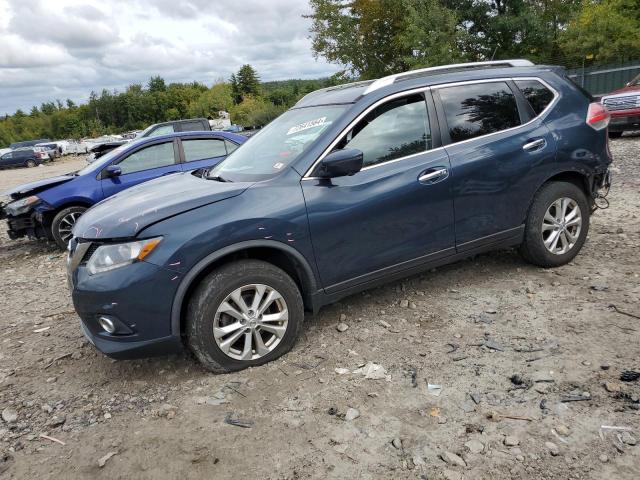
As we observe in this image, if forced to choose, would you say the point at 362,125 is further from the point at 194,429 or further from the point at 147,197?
the point at 194,429

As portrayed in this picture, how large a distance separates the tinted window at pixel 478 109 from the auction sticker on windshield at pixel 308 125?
101 centimetres

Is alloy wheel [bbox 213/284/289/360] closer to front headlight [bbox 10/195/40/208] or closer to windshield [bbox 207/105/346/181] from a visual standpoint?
windshield [bbox 207/105/346/181]

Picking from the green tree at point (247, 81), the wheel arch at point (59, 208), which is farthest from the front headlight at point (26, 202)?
the green tree at point (247, 81)

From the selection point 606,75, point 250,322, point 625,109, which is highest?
point 606,75

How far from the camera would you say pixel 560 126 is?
4449 millimetres

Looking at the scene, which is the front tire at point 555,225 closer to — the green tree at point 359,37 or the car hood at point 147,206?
the car hood at point 147,206

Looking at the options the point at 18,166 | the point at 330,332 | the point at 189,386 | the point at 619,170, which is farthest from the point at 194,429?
the point at 18,166

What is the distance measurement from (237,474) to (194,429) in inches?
20.0

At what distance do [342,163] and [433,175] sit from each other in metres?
0.85

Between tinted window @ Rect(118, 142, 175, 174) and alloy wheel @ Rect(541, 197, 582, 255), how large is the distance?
5.55 m

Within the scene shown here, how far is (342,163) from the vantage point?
3389 mm

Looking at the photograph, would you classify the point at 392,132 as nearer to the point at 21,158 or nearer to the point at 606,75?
the point at 606,75

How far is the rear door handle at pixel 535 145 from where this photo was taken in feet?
14.0

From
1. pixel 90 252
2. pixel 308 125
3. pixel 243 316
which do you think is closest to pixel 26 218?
pixel 90 252
